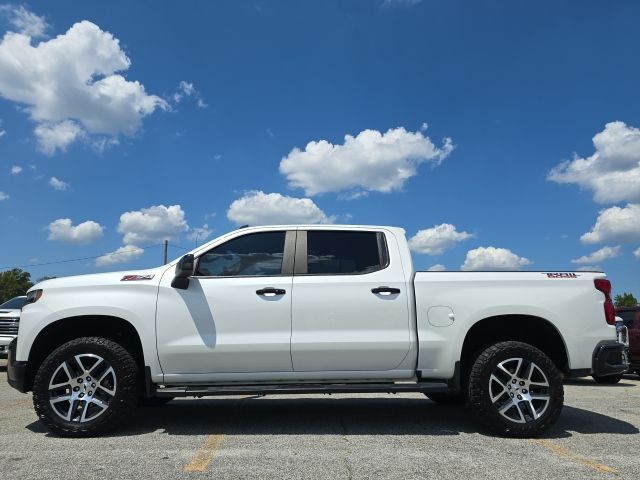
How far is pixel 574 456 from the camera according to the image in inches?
174

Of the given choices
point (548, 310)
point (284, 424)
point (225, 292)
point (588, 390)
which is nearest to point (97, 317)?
point (225, 292)

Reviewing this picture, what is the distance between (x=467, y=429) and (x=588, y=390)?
5.29 meters

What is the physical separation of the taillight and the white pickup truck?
0.04ft

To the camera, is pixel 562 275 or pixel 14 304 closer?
pixel 562 275

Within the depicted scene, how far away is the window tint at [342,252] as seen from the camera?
→ 539 centimetres

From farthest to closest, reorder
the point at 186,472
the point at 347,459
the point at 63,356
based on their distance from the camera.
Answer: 1. the point at 63,356
2. the point at 347,459
3. the point at 186,472

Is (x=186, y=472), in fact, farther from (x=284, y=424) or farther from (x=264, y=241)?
(x=264, y=241)

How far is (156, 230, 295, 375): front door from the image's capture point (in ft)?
16.6

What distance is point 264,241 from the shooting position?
5.50 m

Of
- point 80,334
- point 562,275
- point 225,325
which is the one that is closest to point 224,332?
point 225,325

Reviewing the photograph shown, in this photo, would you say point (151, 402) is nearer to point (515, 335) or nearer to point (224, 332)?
point (224, 332)

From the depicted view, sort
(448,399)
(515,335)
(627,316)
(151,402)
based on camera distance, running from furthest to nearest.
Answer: (627,316)
(448,399)
(151,402)
(515,335)

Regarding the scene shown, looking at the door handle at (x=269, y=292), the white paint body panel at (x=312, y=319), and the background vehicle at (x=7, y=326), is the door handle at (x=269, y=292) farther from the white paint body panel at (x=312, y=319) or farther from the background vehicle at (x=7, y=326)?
the background vehicle at (x=7, y=326)

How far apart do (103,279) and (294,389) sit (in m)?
2.15
